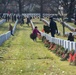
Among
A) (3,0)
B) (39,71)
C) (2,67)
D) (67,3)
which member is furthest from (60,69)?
(3,0)

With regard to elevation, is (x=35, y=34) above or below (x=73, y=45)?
below

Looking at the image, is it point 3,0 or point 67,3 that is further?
point 3,0

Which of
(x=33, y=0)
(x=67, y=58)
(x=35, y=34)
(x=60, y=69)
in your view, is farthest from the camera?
(x=33, y=0)

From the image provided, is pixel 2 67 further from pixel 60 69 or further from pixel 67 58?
pixel 67 58

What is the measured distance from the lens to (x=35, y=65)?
50.2 feet

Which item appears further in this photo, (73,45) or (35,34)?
(35,34)

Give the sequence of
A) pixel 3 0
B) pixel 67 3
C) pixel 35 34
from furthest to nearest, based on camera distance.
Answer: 1. pixel 3 0
2. pixel 67 3
3. pixel 35 34

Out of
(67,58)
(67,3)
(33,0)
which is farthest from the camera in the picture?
(33,0)

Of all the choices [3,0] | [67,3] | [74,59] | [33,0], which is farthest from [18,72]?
[33,0]

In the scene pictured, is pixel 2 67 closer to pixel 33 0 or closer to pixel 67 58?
pixel 67 58

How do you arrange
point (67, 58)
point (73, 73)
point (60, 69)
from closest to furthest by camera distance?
point (73, 73)
point (60, 69)
point (67, 58)

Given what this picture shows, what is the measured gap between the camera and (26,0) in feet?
381

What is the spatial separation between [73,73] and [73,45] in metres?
4.84

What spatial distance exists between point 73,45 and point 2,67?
4.35 m
